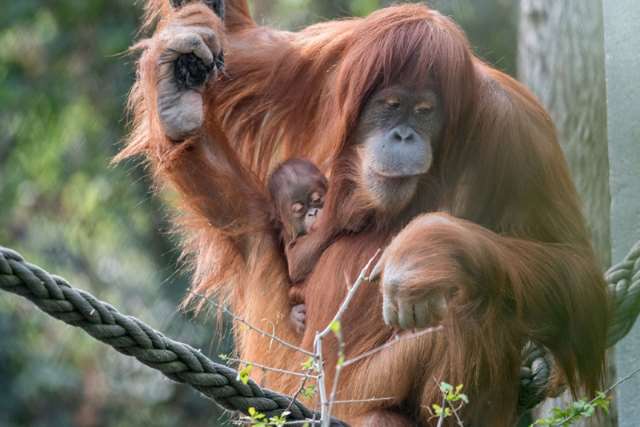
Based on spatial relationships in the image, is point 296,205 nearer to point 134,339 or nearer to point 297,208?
point 297,208

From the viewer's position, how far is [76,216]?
307 inches

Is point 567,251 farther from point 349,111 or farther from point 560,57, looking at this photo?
point 560,57

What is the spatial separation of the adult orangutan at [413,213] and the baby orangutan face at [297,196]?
65 mm

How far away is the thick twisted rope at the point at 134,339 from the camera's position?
2.41 metres

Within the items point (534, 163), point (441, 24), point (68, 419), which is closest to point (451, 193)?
point (534, 163)

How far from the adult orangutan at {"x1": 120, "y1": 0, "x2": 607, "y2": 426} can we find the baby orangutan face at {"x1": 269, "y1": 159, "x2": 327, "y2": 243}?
0.21 ft

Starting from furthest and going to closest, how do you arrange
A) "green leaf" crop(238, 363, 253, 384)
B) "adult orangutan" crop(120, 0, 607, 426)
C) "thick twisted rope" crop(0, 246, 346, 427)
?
"adult orangutan" crop(120, 0, 607, 426) → "green leaf" crop(238, 363, 253, 384) → "thick twisted rope" crop(0, 246, 346, 427)

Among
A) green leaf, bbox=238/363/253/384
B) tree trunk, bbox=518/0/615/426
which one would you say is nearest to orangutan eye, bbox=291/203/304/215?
green leaf, bbox=238/363/253/384

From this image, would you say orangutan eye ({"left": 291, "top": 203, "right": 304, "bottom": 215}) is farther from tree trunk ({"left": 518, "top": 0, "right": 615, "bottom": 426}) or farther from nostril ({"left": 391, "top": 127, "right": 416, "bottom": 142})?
tree trunk ({"left": 518, "top": 0, "right": 615, "bottom": 426})

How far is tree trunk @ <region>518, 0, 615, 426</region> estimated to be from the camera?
4.60 meters

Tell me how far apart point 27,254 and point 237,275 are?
4.10 meters

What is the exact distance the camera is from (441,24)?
11.1ft

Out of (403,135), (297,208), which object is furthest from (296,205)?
(403,135)

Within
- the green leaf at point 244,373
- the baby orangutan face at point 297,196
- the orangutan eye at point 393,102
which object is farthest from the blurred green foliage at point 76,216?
the green leaf at point 244,373
